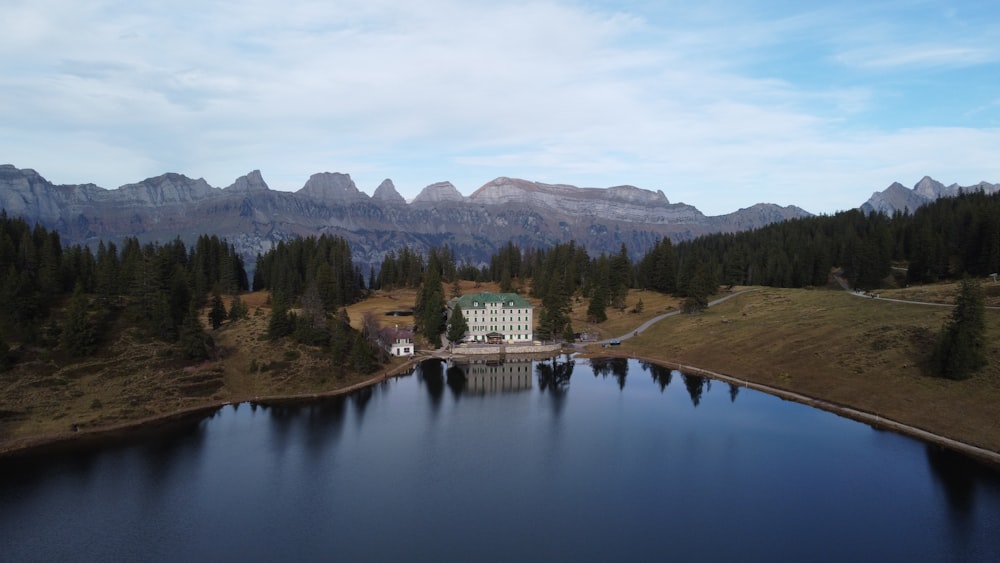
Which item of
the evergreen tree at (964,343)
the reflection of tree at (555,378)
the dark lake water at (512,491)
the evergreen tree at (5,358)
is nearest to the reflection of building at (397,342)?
the reflection of tree at (555,378)

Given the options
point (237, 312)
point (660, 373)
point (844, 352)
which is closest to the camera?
point (844, 352)

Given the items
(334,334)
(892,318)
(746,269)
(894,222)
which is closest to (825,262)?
(746,269)

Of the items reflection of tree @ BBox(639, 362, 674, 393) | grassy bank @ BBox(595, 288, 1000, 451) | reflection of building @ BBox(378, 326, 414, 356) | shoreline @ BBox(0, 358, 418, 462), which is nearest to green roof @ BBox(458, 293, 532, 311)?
reflection of building @ BBox(378, 326, 414, 356)

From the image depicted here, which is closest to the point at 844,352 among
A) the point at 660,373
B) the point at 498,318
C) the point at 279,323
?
the point at 660,373

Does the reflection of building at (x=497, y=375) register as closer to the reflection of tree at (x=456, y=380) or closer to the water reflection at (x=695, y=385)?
the reflection of tree at (x=456, y=380)

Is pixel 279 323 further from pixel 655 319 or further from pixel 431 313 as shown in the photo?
pixel 655 319

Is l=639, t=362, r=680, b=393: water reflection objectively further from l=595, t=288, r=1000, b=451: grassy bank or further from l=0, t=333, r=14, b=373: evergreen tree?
l=0, t=333, r=14, b=373: evergreen tree
